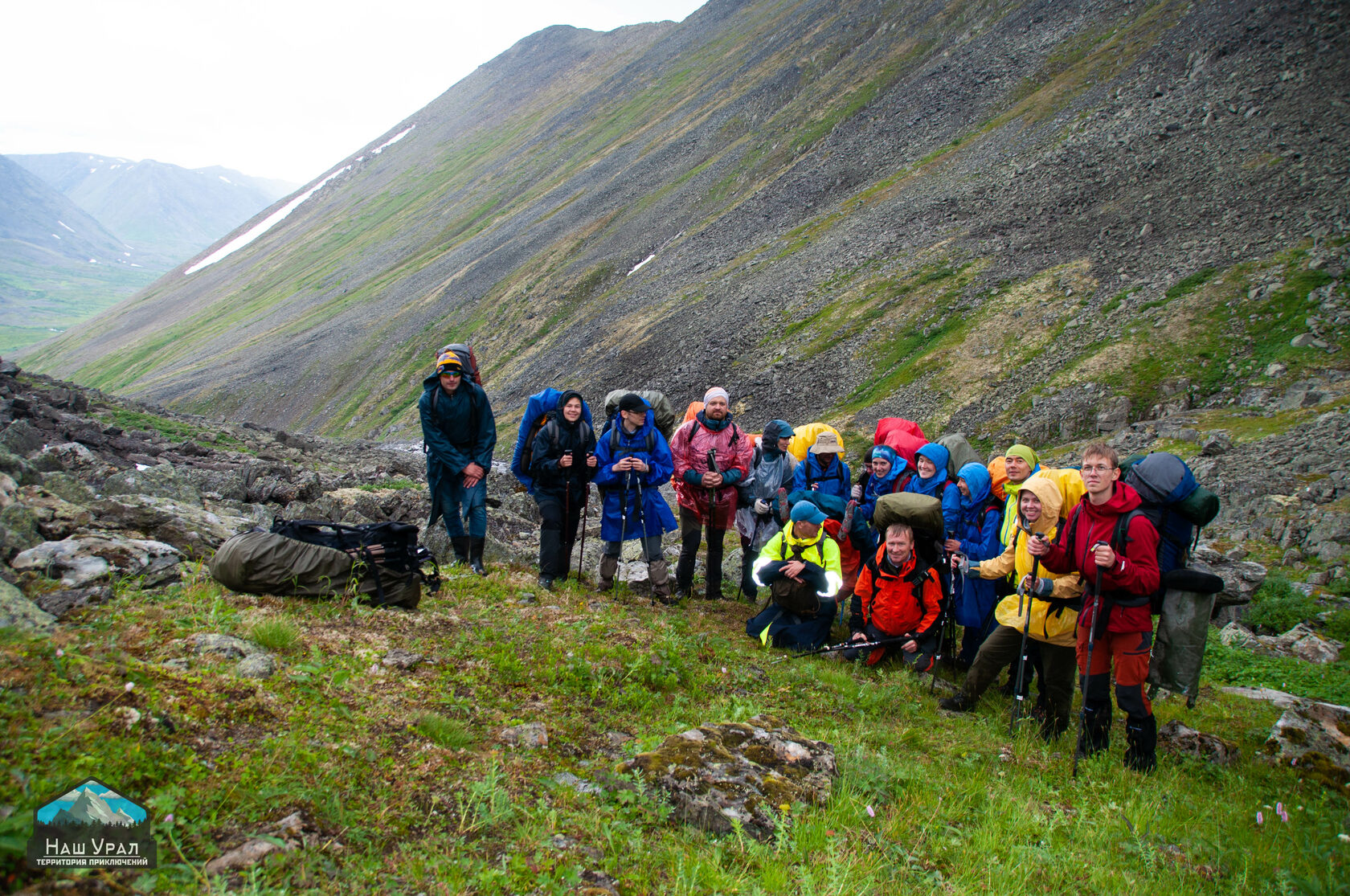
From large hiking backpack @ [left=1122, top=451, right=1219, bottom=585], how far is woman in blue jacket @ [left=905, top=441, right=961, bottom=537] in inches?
73.6

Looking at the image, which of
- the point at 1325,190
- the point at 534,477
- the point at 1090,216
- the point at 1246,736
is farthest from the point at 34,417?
the point at 1325,190

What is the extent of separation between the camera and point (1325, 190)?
61.0ft

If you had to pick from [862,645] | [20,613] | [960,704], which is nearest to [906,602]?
[862,645]

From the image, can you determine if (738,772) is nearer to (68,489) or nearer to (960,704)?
(960,704)

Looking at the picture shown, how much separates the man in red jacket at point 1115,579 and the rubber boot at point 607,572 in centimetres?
485

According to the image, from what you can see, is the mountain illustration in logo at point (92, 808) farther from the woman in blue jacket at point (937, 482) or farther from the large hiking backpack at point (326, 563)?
the woman in blue jacket at point (937, 482)

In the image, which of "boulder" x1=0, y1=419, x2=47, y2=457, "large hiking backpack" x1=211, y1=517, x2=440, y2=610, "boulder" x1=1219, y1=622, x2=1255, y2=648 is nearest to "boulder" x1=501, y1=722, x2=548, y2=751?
"large hiking backpack" x1=211, y1=517, x2=440, y2=610

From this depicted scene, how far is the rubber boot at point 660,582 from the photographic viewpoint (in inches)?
329

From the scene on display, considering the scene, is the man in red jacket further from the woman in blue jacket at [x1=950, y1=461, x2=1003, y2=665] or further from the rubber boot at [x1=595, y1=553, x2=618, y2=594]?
the rubber boot at [x1=595, y1=553, x2=618, y2=594]

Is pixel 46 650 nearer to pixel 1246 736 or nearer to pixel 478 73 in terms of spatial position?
pixel 1246 736

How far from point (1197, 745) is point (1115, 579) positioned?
6.10 ft

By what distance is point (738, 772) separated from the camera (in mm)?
3979

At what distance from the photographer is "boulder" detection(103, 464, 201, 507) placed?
8945 millimetres

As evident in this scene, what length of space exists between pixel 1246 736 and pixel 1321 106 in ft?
81.1
